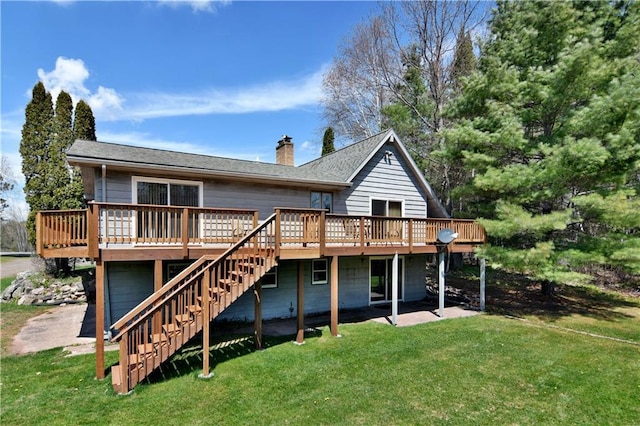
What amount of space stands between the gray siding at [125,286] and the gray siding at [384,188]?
6.72 metres

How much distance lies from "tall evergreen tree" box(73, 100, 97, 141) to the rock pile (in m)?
7.93

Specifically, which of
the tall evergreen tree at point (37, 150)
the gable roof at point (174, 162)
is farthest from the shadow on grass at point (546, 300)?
the tall evergreen tree at point (37, 150)

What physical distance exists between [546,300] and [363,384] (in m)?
11.4

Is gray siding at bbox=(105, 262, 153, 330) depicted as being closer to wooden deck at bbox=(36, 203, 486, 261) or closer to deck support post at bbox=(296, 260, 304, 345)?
wooden deck at bbox=(36, 203, 486, 261)

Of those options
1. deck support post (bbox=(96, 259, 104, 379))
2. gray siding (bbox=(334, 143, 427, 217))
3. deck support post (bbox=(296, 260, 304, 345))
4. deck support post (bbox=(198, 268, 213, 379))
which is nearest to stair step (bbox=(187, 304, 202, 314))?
deck support post (bbox=(198, 268, 213, 379))

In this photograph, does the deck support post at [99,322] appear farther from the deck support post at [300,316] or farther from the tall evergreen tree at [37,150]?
the tall evergreen tree at [37,150]

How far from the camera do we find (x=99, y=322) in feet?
21.8

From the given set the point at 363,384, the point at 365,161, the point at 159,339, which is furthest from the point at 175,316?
the point at 365,161

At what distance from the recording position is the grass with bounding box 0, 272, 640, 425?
200 inches

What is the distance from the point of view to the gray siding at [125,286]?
872 centimetres

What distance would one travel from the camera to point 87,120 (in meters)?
18.4

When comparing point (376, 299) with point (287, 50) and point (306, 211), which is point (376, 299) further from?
point (287, 50)

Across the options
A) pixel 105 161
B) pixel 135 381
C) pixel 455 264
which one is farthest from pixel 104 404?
pixel 455 264

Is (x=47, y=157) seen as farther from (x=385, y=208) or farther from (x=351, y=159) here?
(x=385, y=208)
